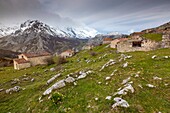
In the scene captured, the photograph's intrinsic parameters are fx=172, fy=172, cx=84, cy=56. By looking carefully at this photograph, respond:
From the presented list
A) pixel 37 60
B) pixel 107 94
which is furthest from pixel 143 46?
pixel 37 60

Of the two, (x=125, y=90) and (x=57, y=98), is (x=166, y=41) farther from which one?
(x=57, y=98)

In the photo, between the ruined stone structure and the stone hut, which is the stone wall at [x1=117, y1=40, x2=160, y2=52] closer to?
the stone hut

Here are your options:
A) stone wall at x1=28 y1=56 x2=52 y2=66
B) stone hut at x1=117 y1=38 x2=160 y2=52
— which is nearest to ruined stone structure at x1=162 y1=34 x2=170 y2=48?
stone hut at x1=117 y1=38 x2=160 y2=52

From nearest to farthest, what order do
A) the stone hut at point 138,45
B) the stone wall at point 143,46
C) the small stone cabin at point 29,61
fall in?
the stone wall at point 143,46, the stone hut at point 138,45, the small stone cabin at point 29,61

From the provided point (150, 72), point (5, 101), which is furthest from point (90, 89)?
point (5, 101)

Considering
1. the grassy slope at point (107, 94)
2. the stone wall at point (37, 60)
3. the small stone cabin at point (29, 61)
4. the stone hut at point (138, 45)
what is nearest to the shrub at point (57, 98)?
the grassy slope at point (107, 94)

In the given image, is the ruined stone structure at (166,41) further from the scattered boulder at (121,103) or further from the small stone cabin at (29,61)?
the small stone cabin at (29,61)

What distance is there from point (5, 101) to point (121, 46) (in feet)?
102

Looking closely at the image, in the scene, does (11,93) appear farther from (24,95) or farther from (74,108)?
(74,108)

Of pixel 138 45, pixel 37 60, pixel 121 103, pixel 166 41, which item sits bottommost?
pixel 37 60

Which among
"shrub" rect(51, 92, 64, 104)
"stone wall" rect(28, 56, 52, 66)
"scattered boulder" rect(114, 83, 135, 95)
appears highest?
"scattered boulder" rect(114, 83, 135, 95)

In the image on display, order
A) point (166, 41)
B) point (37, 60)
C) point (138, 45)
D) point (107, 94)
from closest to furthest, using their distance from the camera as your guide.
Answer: point (107, 94) < point (166, 41) < point (138, 45) < point (37, 60)

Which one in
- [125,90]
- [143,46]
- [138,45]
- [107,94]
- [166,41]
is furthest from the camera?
[138,45]

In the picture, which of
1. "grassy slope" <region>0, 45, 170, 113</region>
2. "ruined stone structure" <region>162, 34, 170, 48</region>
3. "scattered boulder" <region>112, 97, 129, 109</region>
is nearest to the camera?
"scattered boulder" <region>112, 97, 129, 109</region>
